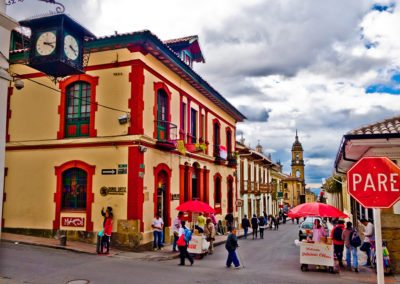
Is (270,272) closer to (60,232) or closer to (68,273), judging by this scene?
(68,273)

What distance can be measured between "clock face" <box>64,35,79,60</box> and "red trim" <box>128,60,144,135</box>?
A: 447 centimetres

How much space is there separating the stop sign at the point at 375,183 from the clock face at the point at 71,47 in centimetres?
984

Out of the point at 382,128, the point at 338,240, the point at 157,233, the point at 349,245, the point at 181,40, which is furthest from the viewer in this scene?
the point at 181,40

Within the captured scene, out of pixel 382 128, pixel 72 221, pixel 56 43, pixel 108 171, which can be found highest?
pixel 56 43

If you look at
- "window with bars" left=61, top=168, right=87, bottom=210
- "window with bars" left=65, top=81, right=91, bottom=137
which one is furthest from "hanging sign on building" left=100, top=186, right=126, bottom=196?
"window with bars" left=65, top=81, right=91, bottom=137

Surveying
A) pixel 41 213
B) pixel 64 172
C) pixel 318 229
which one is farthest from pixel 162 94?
pixel 318 229

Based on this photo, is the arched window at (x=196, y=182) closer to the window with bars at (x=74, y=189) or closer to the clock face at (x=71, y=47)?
the window with bars at (x=74, y=189)

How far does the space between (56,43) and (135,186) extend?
681 centimetres

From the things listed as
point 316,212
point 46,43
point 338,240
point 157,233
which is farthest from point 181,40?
point 338,240

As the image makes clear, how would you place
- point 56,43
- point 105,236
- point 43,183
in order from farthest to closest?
point 43,183 < point 105,236 < point 56,43

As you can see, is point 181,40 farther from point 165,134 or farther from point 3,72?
point 3,72

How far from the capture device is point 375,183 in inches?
165

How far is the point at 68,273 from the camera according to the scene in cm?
1106

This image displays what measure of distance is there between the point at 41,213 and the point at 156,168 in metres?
5.56
